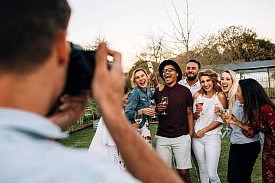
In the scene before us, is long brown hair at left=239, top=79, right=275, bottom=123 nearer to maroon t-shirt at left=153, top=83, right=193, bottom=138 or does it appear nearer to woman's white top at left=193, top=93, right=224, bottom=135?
woman's white top at left=193, top=93, right=224, bottom=135

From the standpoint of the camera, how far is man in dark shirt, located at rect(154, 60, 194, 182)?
227 inches

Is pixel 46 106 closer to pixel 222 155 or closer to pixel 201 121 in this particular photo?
pixel 201 121

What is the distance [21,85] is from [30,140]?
12 centimetres

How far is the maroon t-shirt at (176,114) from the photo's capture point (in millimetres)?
5785

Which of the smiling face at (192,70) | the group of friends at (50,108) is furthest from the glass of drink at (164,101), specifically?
the group of friends at (50,108)

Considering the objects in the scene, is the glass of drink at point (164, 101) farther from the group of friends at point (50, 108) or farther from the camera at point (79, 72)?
the camera at point (79, 72)

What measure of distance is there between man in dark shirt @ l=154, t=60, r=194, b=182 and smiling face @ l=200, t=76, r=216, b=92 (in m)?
0.28

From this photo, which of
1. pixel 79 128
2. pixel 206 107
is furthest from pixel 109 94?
pixel 79 128

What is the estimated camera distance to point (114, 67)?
0.92 meters

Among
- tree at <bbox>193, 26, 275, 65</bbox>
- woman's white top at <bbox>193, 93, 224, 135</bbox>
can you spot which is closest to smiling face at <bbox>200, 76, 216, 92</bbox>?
woman's white top at <bbox>193, 93, 224, 135</bbox>

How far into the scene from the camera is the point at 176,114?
19.1 ft

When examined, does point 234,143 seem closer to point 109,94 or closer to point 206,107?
point 206,107

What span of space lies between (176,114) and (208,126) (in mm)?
546

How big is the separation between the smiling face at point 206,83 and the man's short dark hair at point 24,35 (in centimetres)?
532
